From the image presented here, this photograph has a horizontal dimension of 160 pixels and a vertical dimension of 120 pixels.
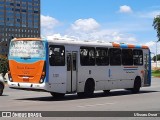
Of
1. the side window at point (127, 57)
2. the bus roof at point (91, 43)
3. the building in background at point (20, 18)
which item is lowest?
the side window at point (127, 57)

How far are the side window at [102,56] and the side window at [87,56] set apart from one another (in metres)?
0.42

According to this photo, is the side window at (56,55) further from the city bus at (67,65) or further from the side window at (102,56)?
the side window at (102,56)

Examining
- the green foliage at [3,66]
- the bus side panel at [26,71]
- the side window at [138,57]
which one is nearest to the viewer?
the bus side panel at [26,71]

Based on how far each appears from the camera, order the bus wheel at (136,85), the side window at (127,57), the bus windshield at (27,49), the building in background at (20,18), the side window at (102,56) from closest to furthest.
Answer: the bus windshield at (27,49), the side window at (102,56), the side window at (127,57), the bus wheel at (136,85), the building in background at (20,18)

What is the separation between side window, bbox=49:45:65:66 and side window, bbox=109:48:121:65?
3.98 m

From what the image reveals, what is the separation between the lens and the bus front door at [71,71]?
20.8 m

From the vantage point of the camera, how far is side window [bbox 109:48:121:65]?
77.6ft

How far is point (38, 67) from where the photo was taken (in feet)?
64.5

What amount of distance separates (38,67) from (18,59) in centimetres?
128

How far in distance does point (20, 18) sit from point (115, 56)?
357 feet

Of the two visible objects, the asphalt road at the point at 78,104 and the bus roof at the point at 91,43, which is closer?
the asphalt road at the point at 78,104

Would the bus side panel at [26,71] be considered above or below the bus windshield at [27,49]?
below

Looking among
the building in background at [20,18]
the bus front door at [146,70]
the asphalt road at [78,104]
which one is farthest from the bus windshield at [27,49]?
the building in background at [20,18]

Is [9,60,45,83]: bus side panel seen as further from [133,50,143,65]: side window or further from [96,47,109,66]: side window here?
[133,50,143,65]: side window
